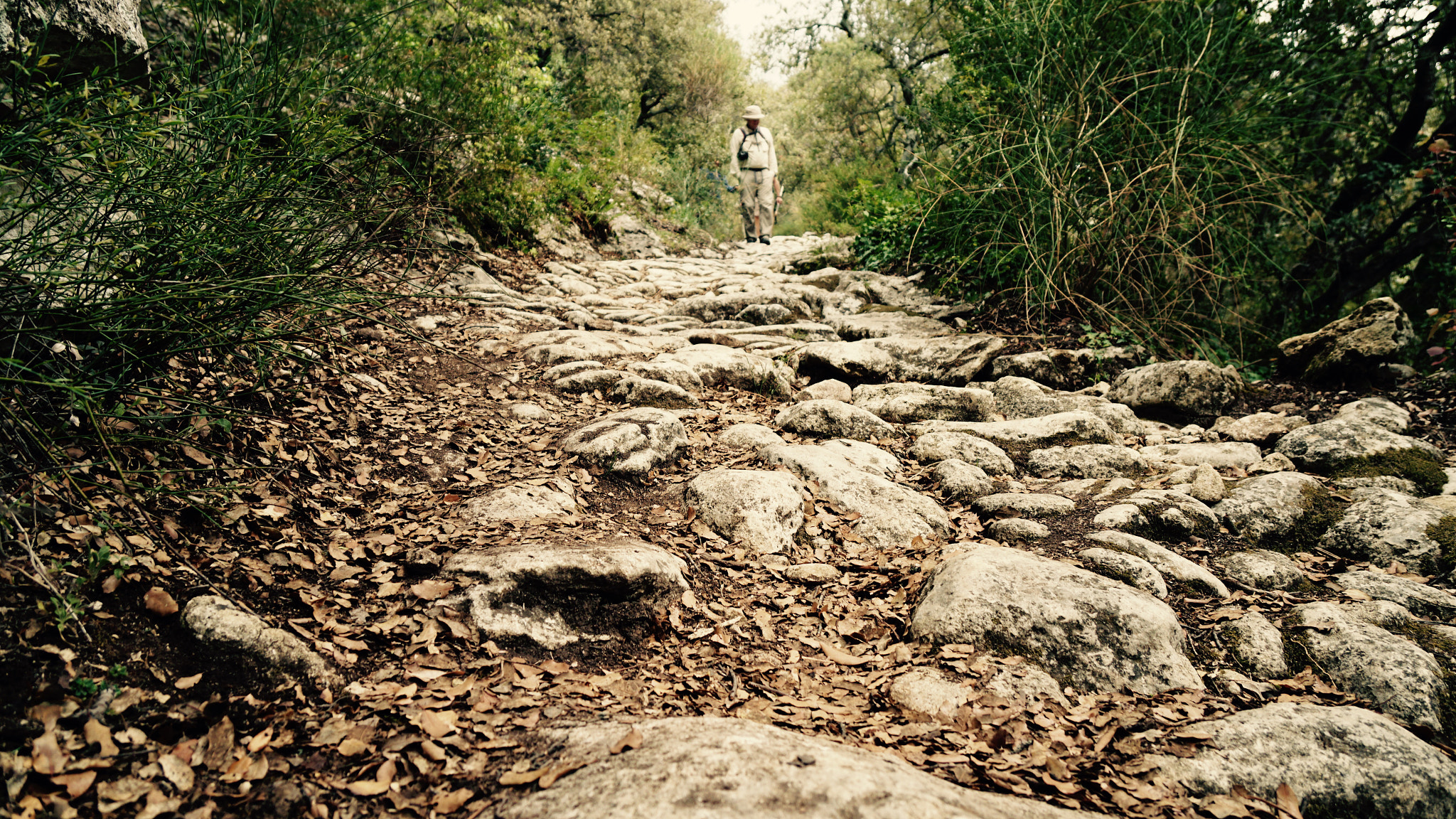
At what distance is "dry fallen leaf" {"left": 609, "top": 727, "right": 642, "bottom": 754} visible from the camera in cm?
171

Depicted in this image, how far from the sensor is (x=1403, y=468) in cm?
348

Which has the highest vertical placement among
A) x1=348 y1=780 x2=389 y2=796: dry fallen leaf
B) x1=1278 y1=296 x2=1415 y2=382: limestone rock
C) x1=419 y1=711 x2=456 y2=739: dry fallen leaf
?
x1=1278 y1=296 x2=1415 y2=382: limestone rock

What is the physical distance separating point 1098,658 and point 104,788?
9.44 ft

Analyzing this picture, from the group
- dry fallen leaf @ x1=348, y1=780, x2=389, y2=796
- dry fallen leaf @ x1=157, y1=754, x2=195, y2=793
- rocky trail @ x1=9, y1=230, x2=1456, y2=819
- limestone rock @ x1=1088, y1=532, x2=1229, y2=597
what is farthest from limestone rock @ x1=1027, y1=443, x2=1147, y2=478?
dry fallen leaf @ x1=157, y1=754, x2=195, y2=793

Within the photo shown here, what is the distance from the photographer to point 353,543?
255 centimetres

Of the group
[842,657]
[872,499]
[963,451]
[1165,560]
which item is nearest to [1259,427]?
[963,451]

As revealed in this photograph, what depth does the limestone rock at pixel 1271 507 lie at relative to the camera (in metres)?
3.13

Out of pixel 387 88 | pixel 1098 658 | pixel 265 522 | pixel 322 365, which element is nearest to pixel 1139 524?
pixel 1098 658

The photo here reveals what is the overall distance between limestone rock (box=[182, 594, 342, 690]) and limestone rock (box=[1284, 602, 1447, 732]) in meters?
3.41

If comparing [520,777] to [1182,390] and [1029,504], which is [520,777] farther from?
[1182,390]

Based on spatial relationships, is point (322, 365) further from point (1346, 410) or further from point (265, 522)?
point (1346, 410)

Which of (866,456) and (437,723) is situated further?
(866,456)

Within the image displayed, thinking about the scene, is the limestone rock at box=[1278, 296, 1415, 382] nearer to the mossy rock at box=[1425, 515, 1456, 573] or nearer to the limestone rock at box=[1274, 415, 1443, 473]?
the limestone rock at box=[1274, 415, 1443, 473]

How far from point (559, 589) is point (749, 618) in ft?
2.62
